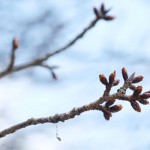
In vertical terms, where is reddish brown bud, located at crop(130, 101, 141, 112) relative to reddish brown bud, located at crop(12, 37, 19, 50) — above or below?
below

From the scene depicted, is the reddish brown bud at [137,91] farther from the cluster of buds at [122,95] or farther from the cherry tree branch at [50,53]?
the cherry tree branch at [50,53]

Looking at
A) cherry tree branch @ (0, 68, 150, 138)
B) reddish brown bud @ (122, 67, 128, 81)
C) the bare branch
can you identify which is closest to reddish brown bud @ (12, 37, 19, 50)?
the bare branch

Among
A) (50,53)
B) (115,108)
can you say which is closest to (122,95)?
(115,108)

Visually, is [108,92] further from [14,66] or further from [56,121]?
[14,66]

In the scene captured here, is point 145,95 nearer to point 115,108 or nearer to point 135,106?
point 135,106

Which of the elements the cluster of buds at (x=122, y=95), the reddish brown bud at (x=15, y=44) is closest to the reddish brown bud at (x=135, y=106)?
the cluster of buds at (x=122, y=95)

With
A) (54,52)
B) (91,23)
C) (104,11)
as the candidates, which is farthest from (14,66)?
(104,11)

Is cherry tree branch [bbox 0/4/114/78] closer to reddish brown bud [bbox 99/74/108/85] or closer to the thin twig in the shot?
the thin twig
